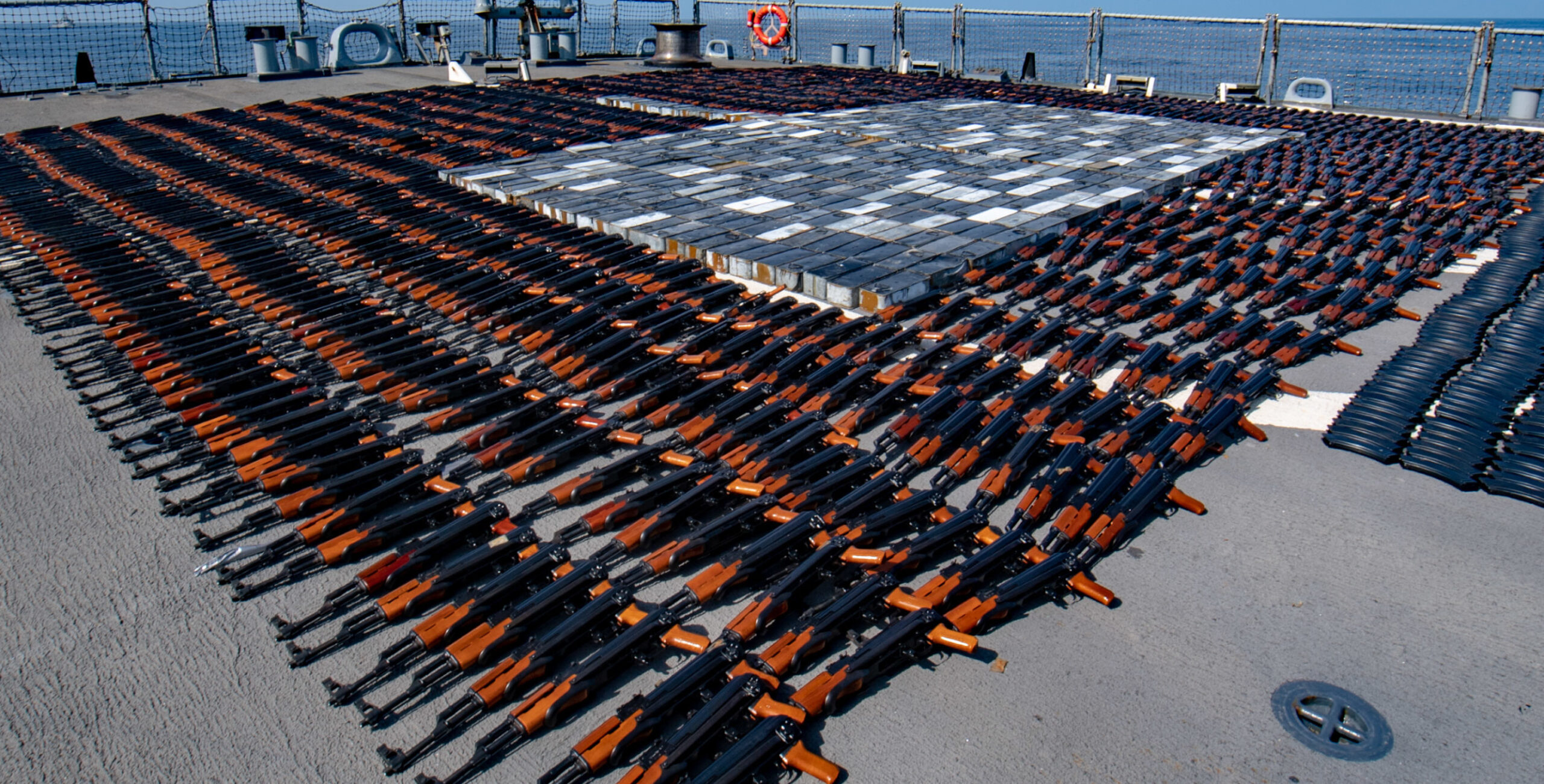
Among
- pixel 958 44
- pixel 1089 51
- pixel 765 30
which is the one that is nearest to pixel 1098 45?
pixel 1089 51

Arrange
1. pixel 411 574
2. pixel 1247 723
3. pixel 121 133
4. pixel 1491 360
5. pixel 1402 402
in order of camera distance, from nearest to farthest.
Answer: pixel 1247 723, pixel 411 574, pixel 1402 402, pixel 1491 360, pixel 121 133

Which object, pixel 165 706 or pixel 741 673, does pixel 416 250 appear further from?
pixel 741 673

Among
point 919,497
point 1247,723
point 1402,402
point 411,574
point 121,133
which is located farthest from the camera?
point 121,133

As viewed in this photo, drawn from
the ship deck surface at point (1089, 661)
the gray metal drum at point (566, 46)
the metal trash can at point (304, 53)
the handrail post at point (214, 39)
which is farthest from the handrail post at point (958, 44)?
the ship deck surface at point (1089, 661)

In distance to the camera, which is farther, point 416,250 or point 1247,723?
point 416,250

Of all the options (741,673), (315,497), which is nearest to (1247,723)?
(741,673)

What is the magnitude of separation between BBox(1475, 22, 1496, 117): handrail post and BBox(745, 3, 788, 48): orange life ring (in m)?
23.2

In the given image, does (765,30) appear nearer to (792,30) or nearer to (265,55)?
(792,30)

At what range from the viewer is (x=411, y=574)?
19.5ft

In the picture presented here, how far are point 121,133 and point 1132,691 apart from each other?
23730mm

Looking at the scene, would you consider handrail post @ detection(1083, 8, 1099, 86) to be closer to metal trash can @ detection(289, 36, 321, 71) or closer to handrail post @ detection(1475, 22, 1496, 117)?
handrail post @ detection(1475, 22, 1496, 117)

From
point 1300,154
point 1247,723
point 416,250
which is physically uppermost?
point 1300,154

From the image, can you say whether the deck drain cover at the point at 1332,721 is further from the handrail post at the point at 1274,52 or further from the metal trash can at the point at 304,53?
the metal trash can at the point at 304,53

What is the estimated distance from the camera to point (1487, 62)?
2253cm
